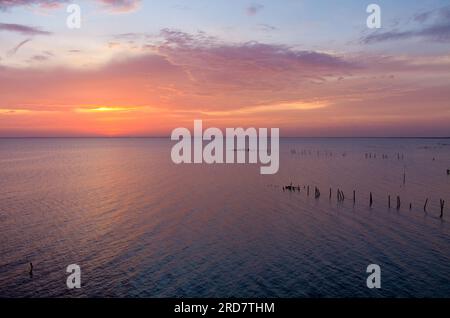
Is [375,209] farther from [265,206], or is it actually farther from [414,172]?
[414,172]

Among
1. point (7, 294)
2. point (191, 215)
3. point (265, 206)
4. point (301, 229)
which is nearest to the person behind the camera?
point (7, 294)

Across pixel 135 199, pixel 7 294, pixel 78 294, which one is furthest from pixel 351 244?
pixel 135 199

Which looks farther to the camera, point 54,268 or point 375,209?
point 375,209

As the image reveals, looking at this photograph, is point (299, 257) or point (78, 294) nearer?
point (78, 294)

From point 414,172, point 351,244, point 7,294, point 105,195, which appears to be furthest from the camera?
point 414,172

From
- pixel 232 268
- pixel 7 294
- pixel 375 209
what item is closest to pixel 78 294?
pixel 7 294

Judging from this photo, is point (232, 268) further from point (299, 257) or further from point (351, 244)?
point (351, 244)
